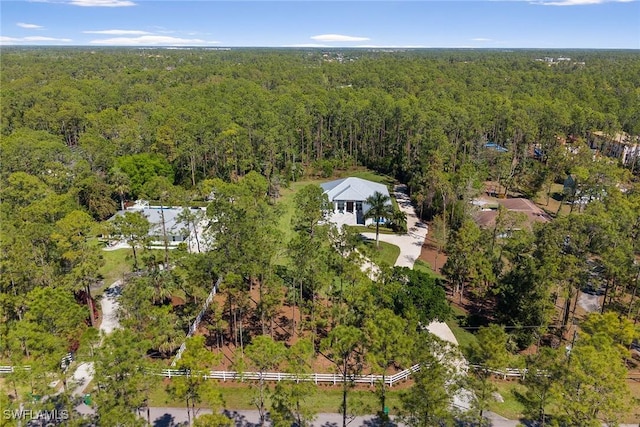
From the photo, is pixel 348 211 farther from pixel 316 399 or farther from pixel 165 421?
pixel 165 421

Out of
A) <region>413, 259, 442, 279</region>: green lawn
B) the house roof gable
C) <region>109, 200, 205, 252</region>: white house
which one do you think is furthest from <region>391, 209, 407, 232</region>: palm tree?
<region>109, 200, 205, 252</region>: white house

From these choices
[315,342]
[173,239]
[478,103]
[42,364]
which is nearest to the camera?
[42,364]

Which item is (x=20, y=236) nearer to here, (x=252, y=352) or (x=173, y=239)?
(x=173, y=239)

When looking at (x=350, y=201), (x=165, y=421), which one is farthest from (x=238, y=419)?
(x=350, y=201)

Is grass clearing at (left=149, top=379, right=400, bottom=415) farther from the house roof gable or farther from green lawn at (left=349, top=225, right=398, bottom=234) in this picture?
the house roof gable

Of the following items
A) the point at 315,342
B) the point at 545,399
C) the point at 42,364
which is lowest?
the point at 315,342

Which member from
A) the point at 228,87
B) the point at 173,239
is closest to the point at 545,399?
the point at 173,239

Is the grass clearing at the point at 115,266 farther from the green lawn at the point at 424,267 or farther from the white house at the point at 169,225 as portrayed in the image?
the green lawn at the point at 424,267
